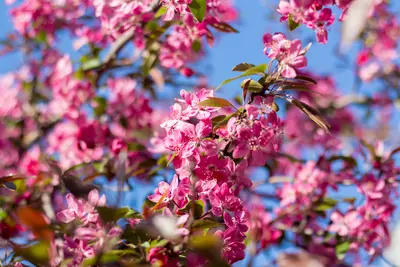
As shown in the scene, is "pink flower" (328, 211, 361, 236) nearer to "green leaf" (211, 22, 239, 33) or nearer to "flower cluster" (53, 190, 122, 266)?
"green leaf" (211, 22, 239, 33)

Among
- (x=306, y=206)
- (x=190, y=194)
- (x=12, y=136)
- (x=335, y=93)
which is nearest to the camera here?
(x=190, y=194)

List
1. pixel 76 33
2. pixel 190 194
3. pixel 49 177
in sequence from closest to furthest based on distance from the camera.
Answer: pixel 190 194 → pixel 49 177 → pixel 76 33

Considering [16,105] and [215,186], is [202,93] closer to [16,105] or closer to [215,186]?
[215,186]

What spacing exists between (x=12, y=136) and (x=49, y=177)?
4.61ft

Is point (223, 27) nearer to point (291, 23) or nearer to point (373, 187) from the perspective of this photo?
point (291, 23)

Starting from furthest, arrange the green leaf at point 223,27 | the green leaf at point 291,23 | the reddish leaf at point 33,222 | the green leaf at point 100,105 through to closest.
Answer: the green leaf at point 100,105, the green leaf at point 223,27, the green leaf at point 291,23, the reddish leaf at point 33,222

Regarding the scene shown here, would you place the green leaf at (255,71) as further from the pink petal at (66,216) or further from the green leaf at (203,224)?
the pink petal at (66,216)

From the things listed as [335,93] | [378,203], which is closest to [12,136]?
[378,203]

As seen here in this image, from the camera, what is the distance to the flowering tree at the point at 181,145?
1.32 m

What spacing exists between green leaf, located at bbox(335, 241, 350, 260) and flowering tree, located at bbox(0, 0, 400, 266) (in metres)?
0.01

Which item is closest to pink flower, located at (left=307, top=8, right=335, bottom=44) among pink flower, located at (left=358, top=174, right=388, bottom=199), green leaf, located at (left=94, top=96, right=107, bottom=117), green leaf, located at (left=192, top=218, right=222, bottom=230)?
green leaf, located at (left=192, top=218, right=222, bottom=230)

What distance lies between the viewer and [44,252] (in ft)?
3.31

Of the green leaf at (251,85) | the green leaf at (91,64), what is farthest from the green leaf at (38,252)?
the green leaf at (91,64)

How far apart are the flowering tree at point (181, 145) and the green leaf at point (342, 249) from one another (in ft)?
0.05
